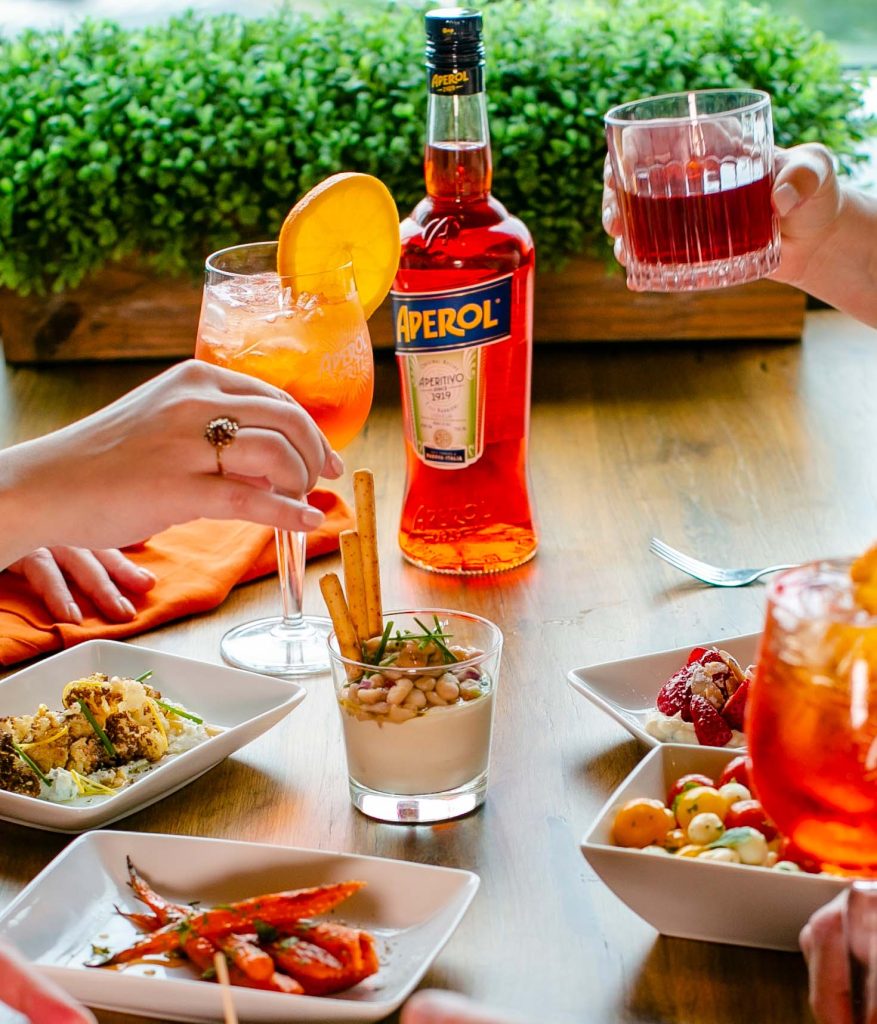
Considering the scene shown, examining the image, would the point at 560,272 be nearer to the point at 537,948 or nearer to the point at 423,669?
the point at 423,669

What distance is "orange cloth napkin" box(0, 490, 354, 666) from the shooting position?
4.53ft

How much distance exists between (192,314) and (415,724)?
1443 millimetres

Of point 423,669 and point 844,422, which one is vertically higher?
point 423,669

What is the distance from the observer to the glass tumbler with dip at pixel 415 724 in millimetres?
1022

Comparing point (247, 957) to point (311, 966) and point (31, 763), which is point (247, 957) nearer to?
point (311, 966)

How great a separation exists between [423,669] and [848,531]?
765 mm

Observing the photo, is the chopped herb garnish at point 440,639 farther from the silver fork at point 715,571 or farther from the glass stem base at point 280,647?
the silver fork at point 715,571

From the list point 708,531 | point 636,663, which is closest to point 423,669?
point 636,663

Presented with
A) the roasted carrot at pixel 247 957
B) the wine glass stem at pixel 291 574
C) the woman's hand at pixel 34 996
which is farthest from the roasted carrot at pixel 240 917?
the wine glass stem at pixel 291 574

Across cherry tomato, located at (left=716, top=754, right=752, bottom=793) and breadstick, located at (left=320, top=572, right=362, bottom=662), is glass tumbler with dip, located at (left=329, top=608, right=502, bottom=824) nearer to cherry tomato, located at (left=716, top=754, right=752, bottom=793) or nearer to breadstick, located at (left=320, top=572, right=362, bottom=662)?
breadstick, located at (left=320, top=572, right=362, bottom=662)

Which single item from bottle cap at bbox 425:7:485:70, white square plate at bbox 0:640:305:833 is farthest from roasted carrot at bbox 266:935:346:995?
bottle cap at bbox 425:7:485:70

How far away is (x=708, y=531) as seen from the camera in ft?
5.40

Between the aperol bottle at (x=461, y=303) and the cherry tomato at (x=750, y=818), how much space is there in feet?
2.27

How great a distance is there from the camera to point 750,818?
89cm
